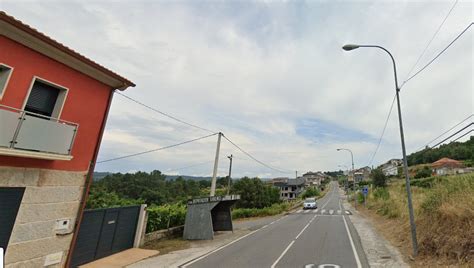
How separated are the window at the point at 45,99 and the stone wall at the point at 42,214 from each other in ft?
6.12

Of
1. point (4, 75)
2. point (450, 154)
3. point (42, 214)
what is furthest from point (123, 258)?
point (450, 154)

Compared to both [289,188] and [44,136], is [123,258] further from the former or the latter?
[289,188]

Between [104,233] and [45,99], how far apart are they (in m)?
6.43

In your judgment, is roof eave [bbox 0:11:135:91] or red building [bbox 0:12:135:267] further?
red building [bbox 0:12:135:267]

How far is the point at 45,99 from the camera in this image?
25.4ft

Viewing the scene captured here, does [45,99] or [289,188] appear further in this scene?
[289,188]

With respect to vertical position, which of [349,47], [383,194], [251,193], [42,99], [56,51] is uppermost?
[349,47]

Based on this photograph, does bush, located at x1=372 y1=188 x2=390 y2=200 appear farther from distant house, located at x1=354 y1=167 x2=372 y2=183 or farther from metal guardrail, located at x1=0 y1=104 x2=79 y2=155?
distant house, located at x1=354 y1=167 x2=372 y2=183

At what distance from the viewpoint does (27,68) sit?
7051mm

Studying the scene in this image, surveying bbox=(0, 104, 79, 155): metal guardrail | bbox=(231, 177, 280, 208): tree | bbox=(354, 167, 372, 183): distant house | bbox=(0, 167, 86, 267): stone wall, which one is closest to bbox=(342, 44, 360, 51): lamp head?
bbox=(0, 104, 79, 155): metal guardrail

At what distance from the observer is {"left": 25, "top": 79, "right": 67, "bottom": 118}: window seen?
293 inches

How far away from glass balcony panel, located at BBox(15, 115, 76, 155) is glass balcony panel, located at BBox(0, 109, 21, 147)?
0.17 metres

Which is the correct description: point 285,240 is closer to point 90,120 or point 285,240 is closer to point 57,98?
point 90,120

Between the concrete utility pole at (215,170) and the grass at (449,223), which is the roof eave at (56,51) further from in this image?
the grass at (449,223)
